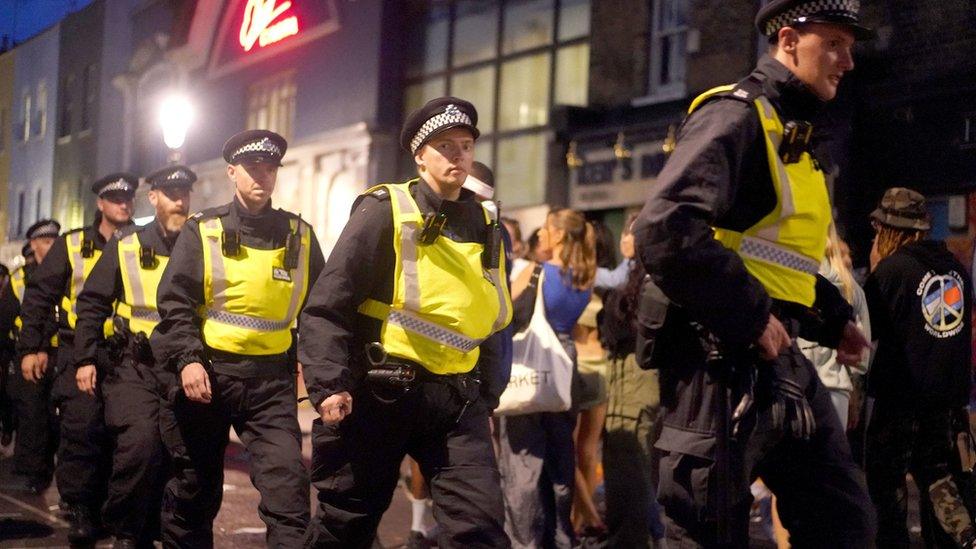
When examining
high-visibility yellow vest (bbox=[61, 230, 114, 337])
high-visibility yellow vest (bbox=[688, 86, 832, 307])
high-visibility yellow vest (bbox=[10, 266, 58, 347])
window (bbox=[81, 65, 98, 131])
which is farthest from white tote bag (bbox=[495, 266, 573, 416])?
window (bbox=[81, 65, 98, 131])

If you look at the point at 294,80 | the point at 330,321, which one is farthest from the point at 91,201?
the point at 330,321

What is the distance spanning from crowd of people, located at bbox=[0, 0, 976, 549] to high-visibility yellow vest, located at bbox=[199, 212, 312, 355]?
0.01 metres

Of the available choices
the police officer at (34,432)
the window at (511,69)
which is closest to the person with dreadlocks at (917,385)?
the police officer at (34,432)

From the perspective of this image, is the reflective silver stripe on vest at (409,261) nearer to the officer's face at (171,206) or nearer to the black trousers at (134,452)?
the black trousers at (134,452)

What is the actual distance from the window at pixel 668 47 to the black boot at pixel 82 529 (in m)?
9.85

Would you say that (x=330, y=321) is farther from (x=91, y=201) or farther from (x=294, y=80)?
(x=91, y=201)

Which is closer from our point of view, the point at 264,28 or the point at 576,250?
the point at 576,250

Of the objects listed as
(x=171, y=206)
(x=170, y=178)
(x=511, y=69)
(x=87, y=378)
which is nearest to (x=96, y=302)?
(x=87, y=378)

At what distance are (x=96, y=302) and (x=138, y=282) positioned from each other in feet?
0.98

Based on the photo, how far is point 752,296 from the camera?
3.57m

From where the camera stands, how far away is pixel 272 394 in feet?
20.1

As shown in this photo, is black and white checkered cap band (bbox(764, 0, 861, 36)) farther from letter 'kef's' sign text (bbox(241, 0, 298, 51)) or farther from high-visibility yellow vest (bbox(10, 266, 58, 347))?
letter 'kef's' sign text (bbox(241, 0, 298, 51))

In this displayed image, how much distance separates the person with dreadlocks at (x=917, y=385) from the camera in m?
6.07

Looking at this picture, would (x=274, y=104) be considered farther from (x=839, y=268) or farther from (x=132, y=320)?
(x=839, y=268)
